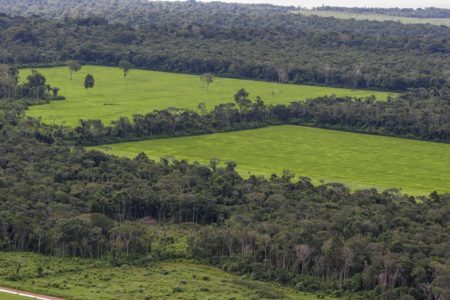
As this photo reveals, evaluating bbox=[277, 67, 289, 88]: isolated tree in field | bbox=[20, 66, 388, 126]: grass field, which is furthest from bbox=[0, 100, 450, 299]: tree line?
bbox=[277, 67, 289, 88]: isolated tree in field

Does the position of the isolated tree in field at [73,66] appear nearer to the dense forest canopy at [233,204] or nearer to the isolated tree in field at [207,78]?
the dense forest canopy at [233,204]

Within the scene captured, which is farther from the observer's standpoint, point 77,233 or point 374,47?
point 374,47

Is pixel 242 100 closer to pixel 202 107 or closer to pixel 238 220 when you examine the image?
pixel 202 107

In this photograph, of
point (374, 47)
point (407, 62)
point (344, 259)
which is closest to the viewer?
point (344, 259)

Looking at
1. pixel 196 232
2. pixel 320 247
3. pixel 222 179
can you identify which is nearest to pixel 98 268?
pixel 196 232

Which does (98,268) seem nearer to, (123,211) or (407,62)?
(123,211)

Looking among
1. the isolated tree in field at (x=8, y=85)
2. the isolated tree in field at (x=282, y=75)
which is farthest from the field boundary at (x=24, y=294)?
the isolated tree in field at (x=282, y=75)
